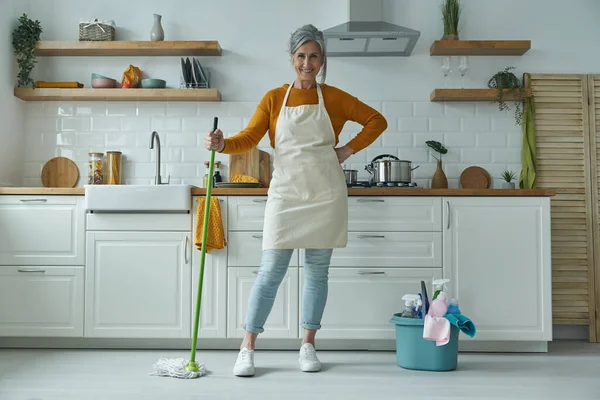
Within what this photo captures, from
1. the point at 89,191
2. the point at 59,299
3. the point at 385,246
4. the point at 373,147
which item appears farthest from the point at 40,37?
the point at 385,246

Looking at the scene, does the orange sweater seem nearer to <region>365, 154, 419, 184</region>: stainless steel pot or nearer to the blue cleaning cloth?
<region>365, 154, 419, 184</region>: stainless steel pot

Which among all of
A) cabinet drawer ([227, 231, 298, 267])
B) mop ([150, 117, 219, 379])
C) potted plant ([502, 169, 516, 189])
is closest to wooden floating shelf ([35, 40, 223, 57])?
cabinet drawer ([227, 231, 298, 267])

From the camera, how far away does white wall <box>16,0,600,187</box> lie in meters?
4.32

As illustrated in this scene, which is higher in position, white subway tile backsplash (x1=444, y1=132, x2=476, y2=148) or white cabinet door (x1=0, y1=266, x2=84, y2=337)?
white subway tile backsplash (x1=444, y1=132, x2=476, y2=148)

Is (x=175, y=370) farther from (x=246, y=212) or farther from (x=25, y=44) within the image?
(x=25, y=44)

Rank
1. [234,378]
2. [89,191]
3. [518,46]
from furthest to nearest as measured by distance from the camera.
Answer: [518,46]
[89,191]
[234,378]

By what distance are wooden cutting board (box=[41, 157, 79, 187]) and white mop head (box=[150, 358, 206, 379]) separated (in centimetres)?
169

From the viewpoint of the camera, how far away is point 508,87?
4.20 metres

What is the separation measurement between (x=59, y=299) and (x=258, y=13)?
2.13 m

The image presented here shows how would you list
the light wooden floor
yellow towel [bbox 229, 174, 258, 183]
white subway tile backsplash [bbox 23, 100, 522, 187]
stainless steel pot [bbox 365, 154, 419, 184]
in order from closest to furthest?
the light wooden floor
stainless steel pot [bbox 365, 154, 419, 184]
yellow towel [bbox 229, 174, 258, 183]
white subway tile backsplash [bbox 23, 100, 522, 187]

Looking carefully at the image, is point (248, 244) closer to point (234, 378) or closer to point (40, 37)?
point (234, 378)

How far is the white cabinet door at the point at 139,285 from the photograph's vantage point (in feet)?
12.0

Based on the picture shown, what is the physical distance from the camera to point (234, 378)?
298 cm

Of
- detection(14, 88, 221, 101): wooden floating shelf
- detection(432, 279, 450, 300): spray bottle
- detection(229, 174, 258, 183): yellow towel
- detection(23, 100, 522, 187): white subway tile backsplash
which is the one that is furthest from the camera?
detection(23, 100, 522, 187): white subway tile backsplash
